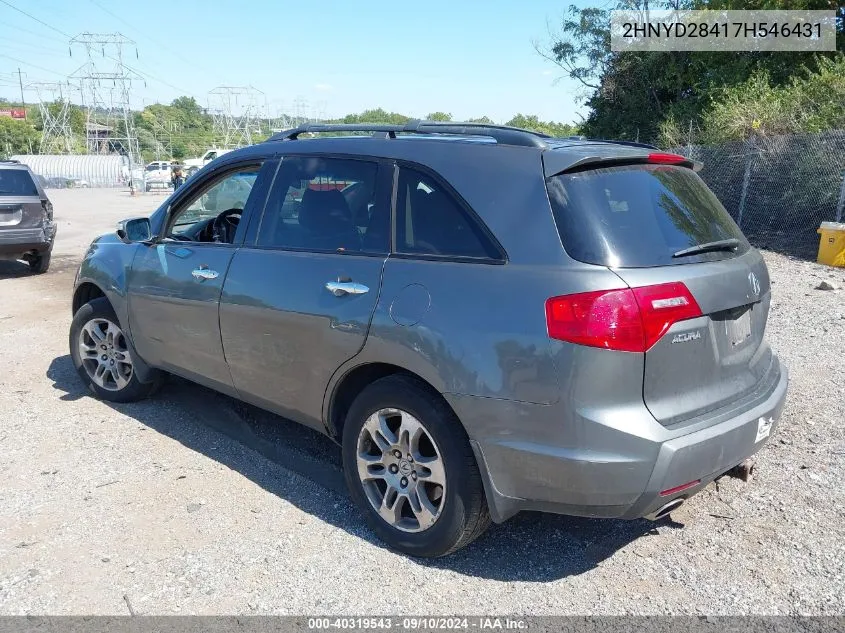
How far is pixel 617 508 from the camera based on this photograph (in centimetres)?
279

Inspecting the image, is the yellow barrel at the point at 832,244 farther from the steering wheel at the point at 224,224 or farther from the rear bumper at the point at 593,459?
the steering wheel at the point at 224,224

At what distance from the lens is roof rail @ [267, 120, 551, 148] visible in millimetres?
3154

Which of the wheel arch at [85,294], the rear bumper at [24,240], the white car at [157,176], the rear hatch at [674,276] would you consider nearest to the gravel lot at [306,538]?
the rear hatch at [674,276]

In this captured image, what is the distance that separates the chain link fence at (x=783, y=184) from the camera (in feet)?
44.0

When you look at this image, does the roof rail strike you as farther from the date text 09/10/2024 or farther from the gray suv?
the date text 09/10/2024

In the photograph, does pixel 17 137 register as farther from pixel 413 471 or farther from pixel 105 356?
pixel 413 471

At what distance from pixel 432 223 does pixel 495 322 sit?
64 centimetres

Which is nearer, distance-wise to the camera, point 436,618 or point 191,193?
point 436,618

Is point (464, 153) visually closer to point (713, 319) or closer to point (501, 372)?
point (501, 372)

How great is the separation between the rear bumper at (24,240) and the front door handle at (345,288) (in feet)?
30.8

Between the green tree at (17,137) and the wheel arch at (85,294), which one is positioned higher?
the green tree at (17,137)

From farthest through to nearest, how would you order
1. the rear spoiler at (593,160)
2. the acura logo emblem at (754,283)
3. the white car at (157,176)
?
the white car at (157,176) < the acura logo emblem at (754,283) < the rear spoiler at (593,160)

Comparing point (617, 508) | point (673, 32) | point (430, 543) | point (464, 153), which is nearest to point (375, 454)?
point (430, 543)

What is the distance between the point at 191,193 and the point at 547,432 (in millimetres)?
3002
